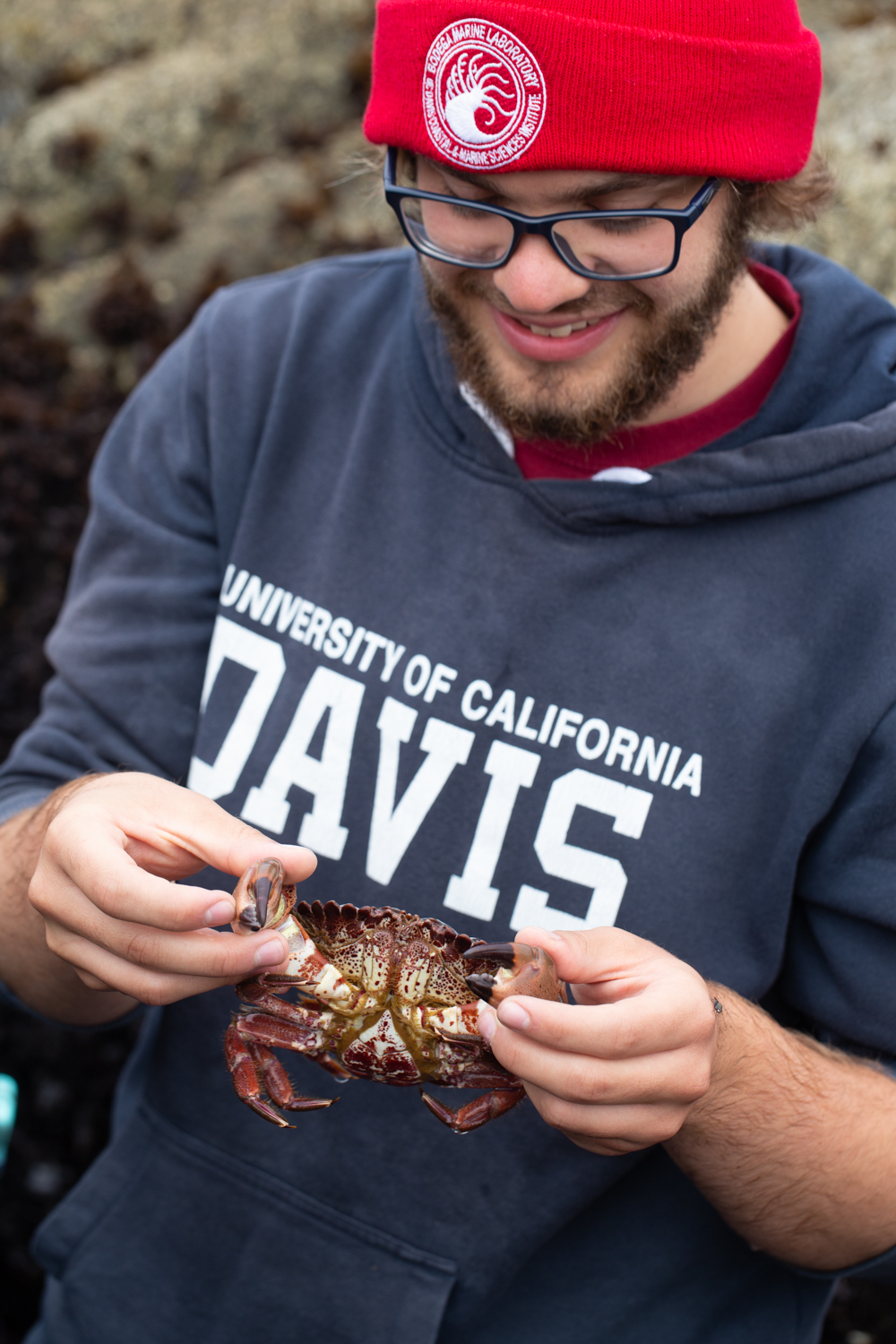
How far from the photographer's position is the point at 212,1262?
85.0 inches

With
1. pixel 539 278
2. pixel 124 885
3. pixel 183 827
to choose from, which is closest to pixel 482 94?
pixel 539 278

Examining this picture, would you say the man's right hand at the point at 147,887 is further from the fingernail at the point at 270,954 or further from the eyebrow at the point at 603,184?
the eyebrow at the point at 603,184

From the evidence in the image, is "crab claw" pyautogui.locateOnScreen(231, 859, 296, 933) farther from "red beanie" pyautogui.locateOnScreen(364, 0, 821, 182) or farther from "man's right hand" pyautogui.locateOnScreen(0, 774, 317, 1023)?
"red beanie" pyautogui.locateOnScreen(364, 0, 821, 182)

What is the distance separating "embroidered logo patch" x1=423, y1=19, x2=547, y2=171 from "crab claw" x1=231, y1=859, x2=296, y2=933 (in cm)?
125

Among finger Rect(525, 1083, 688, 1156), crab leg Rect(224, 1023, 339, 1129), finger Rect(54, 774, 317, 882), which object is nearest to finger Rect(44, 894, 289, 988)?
finger Rect(54, 774, 317, 882)

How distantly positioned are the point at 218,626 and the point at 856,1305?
10.8 feet

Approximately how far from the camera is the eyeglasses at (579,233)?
5.68 ft

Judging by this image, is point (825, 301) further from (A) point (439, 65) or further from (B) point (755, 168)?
(A) point (439, 65)

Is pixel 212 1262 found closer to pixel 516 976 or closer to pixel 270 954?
pixel 270 954

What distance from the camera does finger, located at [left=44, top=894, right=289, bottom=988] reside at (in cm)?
154

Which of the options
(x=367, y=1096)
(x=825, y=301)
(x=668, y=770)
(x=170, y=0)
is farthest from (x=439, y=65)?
(x=170, y=0)

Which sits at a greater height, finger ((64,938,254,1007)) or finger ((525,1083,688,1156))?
finger ((525,1083,688,1156))

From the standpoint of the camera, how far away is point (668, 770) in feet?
6.37

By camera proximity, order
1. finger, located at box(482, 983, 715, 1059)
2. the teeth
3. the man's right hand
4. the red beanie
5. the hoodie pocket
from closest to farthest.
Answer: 1. finger, located at box(482, 983, 715, 1059)
2. the man's right hand
3. the red beanie
4. the teeth
5. the hoodie pocket
